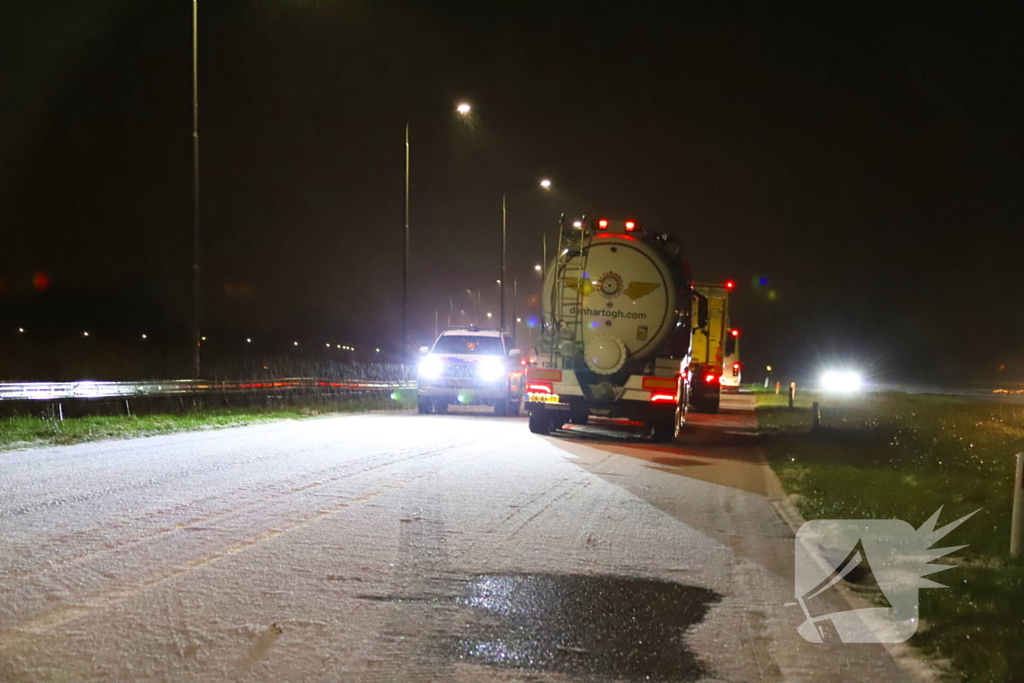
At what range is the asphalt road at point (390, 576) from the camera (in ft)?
16.7

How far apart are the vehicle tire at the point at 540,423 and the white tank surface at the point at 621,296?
70.2 inches

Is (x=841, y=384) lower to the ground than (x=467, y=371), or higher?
lower

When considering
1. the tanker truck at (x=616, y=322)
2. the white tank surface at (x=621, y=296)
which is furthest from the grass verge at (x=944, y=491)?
the white tank surface at (x=621, y=296)

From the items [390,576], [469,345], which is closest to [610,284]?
[469,345]

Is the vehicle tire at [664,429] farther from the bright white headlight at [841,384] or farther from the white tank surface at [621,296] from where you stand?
the bright white headlight at [841,384]

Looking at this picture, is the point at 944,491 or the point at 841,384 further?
the point at 841,384

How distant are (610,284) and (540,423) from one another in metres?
3.57

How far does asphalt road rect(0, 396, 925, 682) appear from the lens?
509 centimetres

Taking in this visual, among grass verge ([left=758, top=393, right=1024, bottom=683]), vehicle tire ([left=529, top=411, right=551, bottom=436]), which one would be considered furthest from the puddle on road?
vehicle tire ([left=529, top=411, right=551, bottom=436])

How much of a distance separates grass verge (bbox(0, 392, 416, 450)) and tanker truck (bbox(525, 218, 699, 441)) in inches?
301

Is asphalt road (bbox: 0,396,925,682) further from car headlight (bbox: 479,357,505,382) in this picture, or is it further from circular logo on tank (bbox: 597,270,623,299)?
car headlight (bbox: 479,357,505,382)

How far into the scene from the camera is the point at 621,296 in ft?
61.9

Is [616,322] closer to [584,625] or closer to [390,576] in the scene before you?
[390,576]

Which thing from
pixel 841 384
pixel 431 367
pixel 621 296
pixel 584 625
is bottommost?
pixel 584 625
